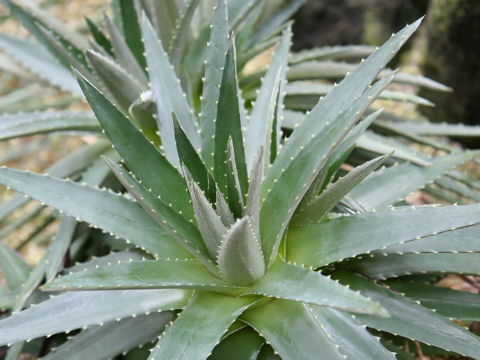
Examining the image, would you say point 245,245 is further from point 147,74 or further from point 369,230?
point 147,74

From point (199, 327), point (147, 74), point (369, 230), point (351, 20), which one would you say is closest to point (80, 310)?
point (199, 327)

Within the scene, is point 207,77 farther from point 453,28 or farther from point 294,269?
point 453,28

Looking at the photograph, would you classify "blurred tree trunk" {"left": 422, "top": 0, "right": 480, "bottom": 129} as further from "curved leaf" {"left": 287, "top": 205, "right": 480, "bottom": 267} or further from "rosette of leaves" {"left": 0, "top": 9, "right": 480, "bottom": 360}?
"curved leaf" {"left": 287, "top": 205, "right": 480, "bottom": 267}

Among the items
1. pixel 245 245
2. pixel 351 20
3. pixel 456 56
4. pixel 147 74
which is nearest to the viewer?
pixel 245 245

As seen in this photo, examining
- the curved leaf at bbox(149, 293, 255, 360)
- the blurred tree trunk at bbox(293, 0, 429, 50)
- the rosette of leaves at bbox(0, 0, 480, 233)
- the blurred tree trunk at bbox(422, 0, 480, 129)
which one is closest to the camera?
the curved leaf at bbox(149, 293, 255, 360)

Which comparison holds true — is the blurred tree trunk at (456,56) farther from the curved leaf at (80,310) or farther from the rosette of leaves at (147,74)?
the curved leaf at (80,310)

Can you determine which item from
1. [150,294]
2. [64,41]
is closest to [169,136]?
[150,294]

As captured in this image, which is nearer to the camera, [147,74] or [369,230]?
[369,230]

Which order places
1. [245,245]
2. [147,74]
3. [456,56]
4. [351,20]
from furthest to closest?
[351,20], [456,56], [147,74], [245,245]

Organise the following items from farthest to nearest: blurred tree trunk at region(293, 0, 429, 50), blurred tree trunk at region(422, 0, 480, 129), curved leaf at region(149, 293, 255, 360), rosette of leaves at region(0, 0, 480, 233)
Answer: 1. blurred tree trunk at region(293, 0, 429, 50)
2. blurred tree trunk at region(422, 0, 480, 129)
3. rosette of leaves at region(0, 0, 480, 233)
4. curved leaf at region(149, 293, 255, 360)

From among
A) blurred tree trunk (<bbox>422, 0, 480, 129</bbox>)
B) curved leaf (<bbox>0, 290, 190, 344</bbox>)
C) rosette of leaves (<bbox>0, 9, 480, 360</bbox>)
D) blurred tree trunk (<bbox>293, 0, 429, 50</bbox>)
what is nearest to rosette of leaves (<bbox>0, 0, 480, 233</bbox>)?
rosette of leaves (<bbox>0, 9, 480, 360</bbox>)
